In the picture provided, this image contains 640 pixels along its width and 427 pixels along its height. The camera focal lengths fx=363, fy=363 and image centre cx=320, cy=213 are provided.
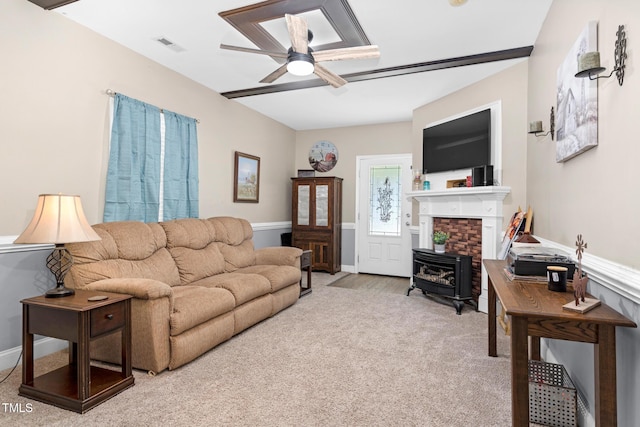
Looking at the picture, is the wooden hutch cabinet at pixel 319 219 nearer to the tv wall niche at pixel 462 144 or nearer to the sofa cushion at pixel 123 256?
the tv wall niche at pixel 462 144

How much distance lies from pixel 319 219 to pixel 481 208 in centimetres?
286

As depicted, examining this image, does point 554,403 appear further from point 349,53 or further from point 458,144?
point 458,144

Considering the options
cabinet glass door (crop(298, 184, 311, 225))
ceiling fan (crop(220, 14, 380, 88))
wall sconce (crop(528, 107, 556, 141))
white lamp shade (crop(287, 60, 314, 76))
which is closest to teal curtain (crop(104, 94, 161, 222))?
ceiling fan (crop(220, 14, 380, 88))

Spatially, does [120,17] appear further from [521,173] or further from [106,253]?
[521,173]

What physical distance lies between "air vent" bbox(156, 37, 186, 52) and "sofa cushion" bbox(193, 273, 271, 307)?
2234 millimetres

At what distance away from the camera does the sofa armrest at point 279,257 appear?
4.35m

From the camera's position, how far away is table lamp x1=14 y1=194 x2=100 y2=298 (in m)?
2.18

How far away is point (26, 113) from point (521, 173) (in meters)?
4.40

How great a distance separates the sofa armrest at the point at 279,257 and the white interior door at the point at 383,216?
225cm

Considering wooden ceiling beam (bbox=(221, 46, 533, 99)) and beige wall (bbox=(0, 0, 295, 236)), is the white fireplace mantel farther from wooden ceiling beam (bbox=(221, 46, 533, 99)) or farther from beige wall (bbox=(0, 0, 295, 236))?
beige wall (bbox=(0, 0, 295, 236))

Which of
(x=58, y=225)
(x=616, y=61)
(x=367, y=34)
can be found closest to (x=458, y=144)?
(x=367, y=34)

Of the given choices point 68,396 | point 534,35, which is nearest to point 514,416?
point 68,396

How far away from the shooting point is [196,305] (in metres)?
2.67

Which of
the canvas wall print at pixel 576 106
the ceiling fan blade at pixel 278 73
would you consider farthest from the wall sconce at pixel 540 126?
the ceiling fan blade at pixel 278 73
